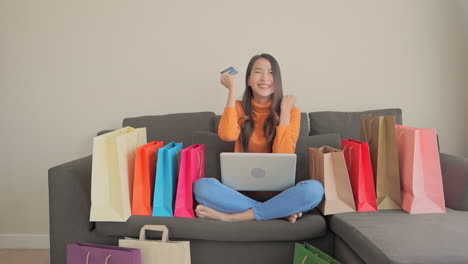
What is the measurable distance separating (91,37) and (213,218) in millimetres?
1641

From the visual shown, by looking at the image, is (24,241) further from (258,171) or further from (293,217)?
(293,217)

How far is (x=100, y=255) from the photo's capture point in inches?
59.2

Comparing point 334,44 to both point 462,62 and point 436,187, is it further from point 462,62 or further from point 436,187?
point 436,187

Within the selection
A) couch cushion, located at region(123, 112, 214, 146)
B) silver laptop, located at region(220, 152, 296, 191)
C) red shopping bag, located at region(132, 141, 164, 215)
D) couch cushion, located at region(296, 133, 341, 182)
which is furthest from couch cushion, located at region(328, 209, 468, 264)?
couch cushion, located at region(123, 112, 214, 146)

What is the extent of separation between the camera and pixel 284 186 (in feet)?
5.77

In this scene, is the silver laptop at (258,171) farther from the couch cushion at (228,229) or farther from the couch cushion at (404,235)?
the couch cushion at (404,235)

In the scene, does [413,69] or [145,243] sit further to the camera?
[413,69]

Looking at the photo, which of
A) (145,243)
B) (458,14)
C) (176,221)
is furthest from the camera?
(458,14)

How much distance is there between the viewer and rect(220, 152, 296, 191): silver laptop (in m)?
1.68

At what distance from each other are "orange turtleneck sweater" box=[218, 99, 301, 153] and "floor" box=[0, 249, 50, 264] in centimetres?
134

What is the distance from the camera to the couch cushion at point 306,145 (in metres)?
2.08

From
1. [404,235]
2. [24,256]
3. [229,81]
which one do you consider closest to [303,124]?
[229,81]

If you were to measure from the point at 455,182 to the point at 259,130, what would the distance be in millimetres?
973

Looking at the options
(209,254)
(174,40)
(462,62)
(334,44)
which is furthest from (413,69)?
(209,254)
